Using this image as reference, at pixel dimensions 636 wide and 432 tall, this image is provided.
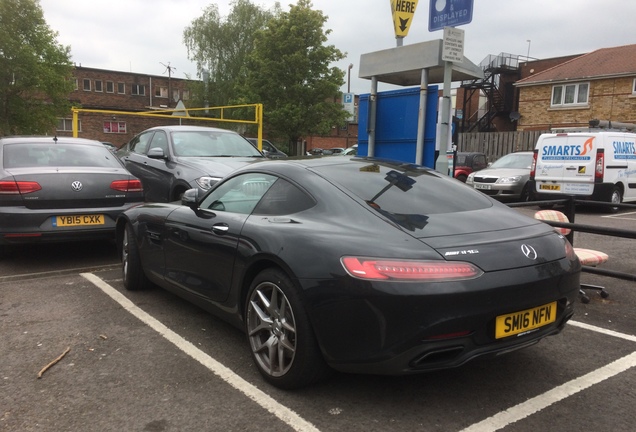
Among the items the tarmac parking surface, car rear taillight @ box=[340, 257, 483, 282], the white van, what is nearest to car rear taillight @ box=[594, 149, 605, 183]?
the white van

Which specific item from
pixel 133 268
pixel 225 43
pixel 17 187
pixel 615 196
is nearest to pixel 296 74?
pixel 225 43

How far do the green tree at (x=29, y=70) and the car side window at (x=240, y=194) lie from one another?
852 inches

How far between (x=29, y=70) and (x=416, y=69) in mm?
19818

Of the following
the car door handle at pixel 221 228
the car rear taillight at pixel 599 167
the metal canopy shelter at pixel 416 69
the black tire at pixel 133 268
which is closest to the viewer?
the car door handle at pixel 221 228

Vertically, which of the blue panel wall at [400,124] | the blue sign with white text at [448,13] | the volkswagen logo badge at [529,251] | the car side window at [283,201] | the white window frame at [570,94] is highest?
the white window frame at [570,94]

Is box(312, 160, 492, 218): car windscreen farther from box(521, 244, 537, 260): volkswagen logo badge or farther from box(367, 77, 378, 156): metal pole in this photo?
box(367, 77, 378, 156): metal pole

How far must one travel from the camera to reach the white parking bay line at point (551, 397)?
261 centimetres

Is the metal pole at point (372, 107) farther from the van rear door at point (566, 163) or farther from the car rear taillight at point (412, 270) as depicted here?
the car rear taillight at point (412, 270)

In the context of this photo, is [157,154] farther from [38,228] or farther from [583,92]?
[583,92]

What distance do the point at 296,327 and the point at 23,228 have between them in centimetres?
413

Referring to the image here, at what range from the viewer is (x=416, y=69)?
310 inches

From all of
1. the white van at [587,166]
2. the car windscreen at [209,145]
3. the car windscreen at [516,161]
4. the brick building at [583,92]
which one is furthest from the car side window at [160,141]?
the brick building at [583,92]

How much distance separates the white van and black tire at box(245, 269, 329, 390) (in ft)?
35.6

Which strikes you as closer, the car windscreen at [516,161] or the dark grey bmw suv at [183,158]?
the dark grey bmw suv at [183,158]
